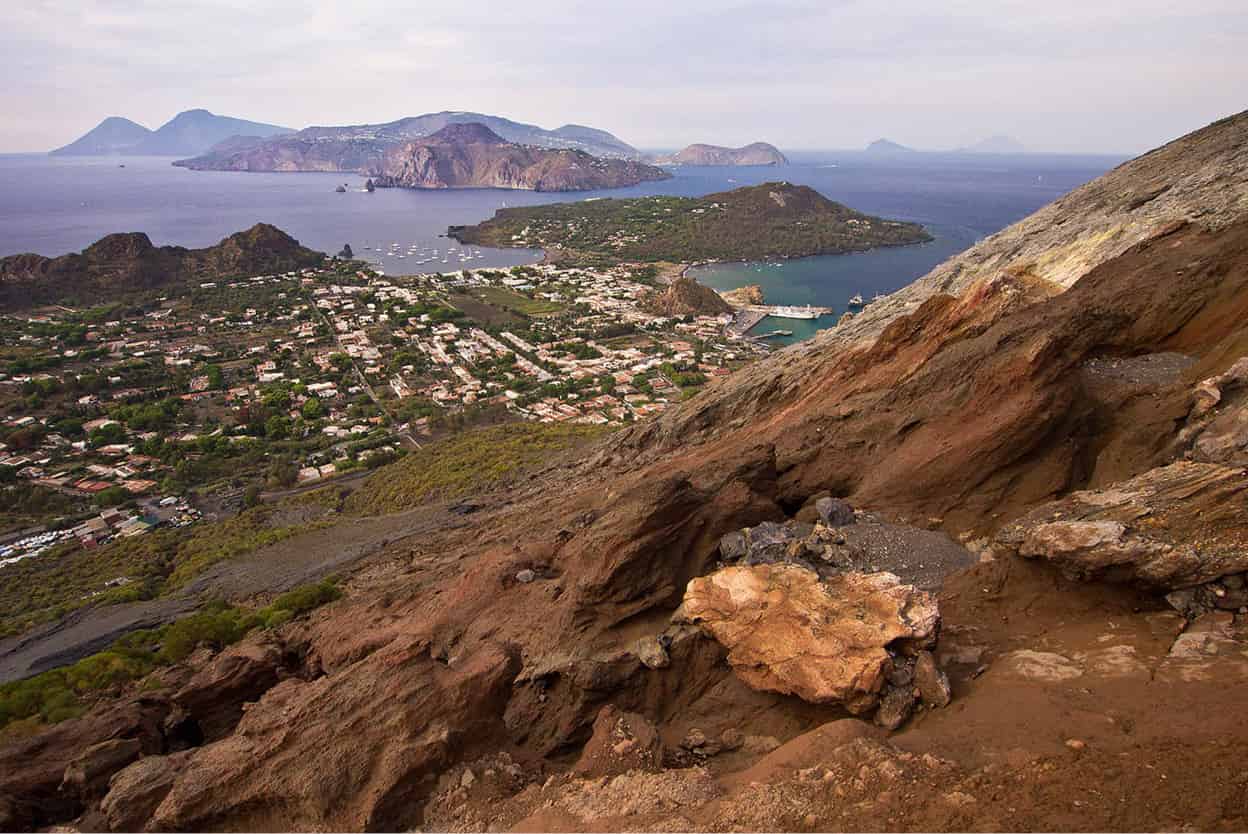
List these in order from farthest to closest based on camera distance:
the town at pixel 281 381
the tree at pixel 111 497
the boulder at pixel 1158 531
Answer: the town at pixel 281 381 < the tree at pixel 111 497 < the boulder at pixel 1158 531

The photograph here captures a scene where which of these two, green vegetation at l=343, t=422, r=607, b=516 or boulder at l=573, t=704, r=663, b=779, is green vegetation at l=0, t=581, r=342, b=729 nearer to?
boulder at l=573, t=704, r=663, b=779

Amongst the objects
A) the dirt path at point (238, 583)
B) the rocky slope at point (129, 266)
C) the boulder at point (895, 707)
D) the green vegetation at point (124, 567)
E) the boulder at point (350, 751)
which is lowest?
the green vegetation at point (124, 567)

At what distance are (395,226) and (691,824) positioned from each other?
8253 inches

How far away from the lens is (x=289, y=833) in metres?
9.79

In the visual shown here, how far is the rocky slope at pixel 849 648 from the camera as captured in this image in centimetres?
778

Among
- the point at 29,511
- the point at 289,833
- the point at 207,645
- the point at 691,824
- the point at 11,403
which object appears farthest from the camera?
the point at 11,403

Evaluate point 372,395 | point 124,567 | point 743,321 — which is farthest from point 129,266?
point 743,321

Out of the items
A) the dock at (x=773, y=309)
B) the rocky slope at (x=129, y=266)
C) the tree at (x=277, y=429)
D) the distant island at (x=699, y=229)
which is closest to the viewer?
the tree at (x=277, y=429)

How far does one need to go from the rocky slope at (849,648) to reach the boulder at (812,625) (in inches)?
1.8

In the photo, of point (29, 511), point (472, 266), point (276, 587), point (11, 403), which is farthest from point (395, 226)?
point (276, 587)

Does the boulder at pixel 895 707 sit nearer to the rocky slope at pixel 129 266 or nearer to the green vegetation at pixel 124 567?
the green vegetation at pixel 124 567

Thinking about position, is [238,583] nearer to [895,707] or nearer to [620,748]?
[620,748]

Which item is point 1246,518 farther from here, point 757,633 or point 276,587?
point 276,587

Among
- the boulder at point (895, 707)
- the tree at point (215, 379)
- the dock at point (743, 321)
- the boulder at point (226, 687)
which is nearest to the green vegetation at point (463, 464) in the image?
the boulder at point (226, 687)
